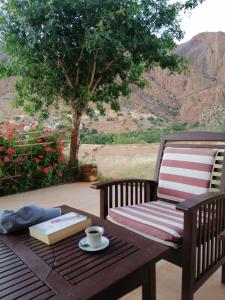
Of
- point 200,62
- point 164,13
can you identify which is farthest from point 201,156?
point 200,62

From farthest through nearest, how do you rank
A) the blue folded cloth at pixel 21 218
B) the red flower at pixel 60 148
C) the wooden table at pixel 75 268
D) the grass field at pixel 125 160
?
1. the grass field at pixel 125 160
2. the red flower at pixel 60 148
3. the blue folded cloth at pixel 21 218
4. the wooden table at pixel 75 268

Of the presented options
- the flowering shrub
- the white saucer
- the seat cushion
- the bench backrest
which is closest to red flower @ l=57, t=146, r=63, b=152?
the flowering shrub

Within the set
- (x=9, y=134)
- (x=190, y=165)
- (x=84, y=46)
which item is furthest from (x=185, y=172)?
(x=9, y=134)

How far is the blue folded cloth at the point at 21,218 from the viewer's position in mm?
1218

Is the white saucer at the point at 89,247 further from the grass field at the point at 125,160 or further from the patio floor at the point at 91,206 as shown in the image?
the grass field at the point at 125,160

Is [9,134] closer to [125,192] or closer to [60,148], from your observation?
[60,148]

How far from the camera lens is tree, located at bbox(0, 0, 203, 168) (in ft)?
10.6

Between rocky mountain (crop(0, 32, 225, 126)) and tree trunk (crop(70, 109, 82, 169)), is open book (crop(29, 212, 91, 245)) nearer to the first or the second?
tree trunk (crop(70, 109, 82, 169))

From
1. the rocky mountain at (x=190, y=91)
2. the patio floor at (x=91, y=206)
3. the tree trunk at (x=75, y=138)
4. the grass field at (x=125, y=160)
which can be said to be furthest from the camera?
the rocky mountain at (x=190, y=91)

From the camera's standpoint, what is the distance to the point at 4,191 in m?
3.59

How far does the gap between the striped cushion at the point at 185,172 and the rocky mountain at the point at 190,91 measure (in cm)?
361

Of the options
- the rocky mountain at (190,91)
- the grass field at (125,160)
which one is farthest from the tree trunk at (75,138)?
the rocky mountain at (190,91)

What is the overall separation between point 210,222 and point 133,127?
190 inches

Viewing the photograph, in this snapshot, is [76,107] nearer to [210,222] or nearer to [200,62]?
[210,222]
